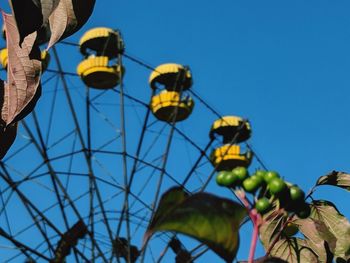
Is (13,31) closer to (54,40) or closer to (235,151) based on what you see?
(54,40)

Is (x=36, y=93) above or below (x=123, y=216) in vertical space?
below

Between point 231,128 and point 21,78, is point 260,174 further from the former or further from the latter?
point 231,128

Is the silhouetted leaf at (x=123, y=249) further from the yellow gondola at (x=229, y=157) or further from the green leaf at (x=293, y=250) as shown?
the green leaf at (x=293, y=250)

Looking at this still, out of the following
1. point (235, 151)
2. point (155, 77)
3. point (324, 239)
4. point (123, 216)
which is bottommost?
point (324, 239)

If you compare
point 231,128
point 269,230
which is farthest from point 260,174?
point 231,128

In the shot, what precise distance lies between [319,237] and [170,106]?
12.9 metres

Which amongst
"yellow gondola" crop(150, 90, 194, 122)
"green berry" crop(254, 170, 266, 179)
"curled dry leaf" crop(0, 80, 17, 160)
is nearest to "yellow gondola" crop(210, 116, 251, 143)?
"yellow gondola" crop(150, 90, 194, 122)

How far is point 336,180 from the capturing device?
1.63 m

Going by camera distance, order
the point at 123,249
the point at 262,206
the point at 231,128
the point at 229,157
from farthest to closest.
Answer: the point at 231,128 < the point at 229,157 < the point at 123,249 < the point at 262,206

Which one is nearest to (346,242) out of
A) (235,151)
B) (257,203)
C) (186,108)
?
(257,203)

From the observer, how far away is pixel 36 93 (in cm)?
111

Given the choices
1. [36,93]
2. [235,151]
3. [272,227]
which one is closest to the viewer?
[36,93]

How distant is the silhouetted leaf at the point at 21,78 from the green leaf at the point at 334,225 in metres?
0.66

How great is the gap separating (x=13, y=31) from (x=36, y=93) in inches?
5.4
